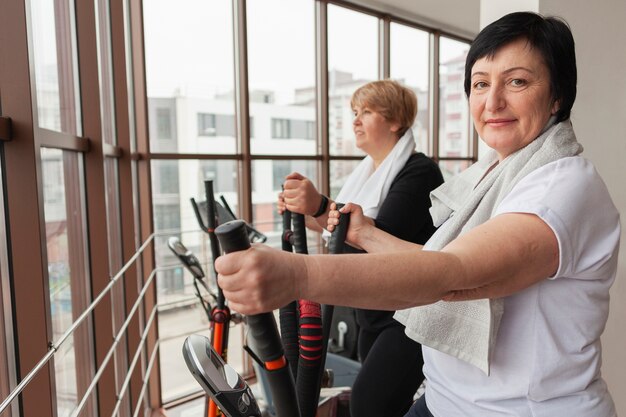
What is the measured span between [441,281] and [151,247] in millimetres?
3409

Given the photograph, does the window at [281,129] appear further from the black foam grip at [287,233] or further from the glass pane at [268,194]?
the black foam grip at [287,233]

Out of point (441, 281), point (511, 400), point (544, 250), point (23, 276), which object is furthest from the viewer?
point (23, 276)

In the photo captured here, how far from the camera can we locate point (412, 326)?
1.12m

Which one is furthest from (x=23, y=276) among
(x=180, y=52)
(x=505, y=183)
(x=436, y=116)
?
(x=436, y=116)

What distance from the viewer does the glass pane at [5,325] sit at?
1265 mm

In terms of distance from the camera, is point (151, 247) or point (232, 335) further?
point (232, 335)

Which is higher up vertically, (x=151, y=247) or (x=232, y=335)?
(x=151, y=247)

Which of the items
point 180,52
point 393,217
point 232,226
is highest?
point 180,52

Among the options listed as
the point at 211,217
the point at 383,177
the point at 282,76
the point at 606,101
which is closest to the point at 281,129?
the point at 282,76

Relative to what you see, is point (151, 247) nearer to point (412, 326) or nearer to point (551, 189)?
point (412, 326)

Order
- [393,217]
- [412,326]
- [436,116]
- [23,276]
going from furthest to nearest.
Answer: [436,116], [393,217], [23,276], [412,326]

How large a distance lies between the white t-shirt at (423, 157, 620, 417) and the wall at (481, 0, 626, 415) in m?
1.61

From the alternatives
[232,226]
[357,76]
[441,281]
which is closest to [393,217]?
[441,281]

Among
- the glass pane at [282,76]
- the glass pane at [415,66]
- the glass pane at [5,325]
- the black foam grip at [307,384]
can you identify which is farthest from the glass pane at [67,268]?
the glass pane at [415,66]
